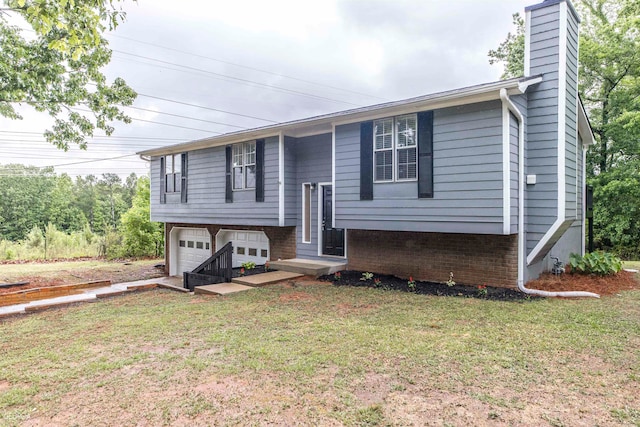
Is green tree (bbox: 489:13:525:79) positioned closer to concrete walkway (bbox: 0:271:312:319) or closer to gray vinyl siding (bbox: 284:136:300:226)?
gray vinyl siding (bbox: 284:136:300:226)

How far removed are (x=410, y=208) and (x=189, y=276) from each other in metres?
5.60

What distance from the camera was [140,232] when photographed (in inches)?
819

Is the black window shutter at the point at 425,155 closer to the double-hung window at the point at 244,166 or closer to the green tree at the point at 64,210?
the double-hung window at the point at 244,166

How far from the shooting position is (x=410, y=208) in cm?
791

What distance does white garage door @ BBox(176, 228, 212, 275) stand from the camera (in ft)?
46.2

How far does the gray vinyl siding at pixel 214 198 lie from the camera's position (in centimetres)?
1070

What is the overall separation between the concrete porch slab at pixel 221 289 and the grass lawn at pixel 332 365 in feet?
4.64

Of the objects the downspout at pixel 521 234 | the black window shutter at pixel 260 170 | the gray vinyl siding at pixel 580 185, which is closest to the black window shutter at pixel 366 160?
the downspout at pixel 521 234

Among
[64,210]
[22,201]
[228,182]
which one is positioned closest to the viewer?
[228,182]

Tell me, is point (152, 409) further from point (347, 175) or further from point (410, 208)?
point (347, 175)

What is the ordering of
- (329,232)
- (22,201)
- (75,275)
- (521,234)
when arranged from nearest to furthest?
(521,234) < (329,232) < (75,275) < (22,201)

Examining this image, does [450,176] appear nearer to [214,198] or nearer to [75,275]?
[214,198]

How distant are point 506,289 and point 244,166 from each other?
7.67 metres

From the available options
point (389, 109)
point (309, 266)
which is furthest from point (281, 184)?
point (389, 109)
